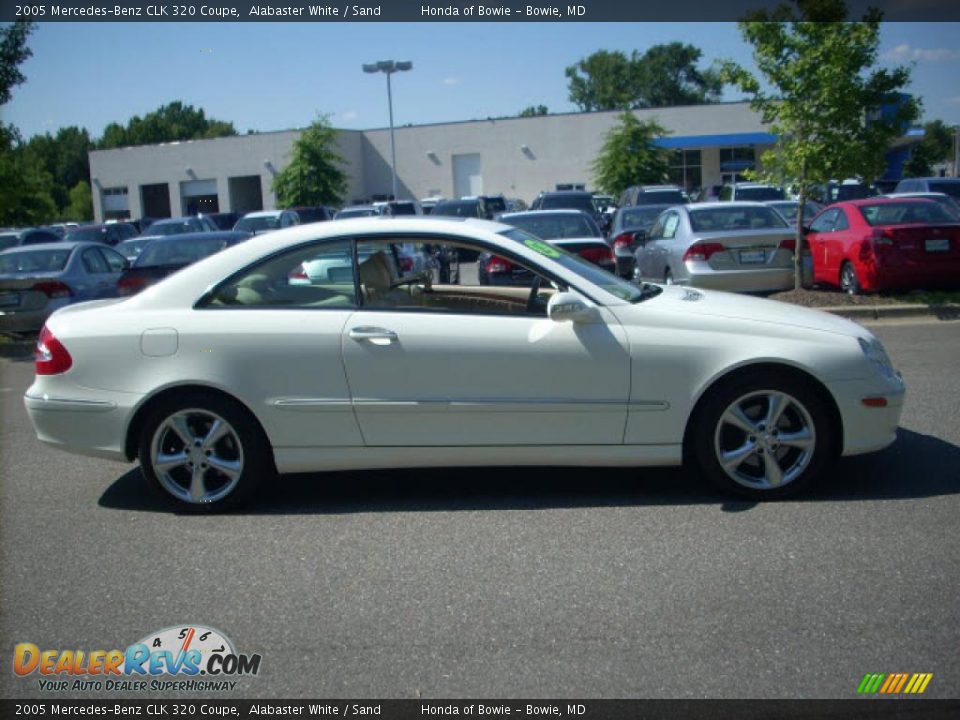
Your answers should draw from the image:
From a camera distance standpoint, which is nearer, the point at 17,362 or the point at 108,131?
the point at 17,362

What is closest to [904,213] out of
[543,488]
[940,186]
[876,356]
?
[876,356]

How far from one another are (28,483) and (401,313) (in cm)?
291

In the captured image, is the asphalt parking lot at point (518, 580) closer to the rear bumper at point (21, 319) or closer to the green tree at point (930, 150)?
the rear bumper at point (21, 319)

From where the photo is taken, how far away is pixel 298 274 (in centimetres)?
554

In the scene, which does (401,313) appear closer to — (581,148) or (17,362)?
(17,362)

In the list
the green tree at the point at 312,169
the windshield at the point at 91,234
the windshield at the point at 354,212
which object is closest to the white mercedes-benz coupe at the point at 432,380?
the windshield at the point at 354,212

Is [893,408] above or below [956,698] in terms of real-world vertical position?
above

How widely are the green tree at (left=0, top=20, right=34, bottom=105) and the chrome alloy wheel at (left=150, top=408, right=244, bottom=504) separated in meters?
11.7

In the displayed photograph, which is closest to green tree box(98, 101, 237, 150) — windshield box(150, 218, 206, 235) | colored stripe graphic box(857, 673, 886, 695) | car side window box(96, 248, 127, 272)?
windshield box(150, 218, 206, 235)

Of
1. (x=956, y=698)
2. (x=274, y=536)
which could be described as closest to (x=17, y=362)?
(x=274, y=536)

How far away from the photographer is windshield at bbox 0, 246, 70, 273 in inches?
539

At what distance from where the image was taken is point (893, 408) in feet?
17.1

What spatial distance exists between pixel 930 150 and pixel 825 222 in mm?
72686

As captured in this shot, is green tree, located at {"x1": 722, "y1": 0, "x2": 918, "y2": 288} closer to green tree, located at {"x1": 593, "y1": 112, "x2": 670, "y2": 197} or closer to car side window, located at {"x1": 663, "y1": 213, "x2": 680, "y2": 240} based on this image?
car side window, located at {"x1": 663, "y1": 213, "x2": 680, "y2": 240}
